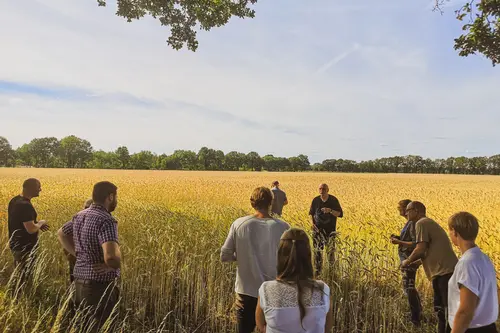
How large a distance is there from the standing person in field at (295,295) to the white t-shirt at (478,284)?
1223mm

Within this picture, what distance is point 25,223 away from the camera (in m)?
5.54

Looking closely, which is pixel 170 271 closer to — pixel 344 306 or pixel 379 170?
pixel 344 306

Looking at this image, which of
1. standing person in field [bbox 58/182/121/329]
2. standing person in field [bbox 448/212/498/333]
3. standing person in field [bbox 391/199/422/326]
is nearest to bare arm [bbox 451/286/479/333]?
standing person in field [bbox 448/212/498/333]

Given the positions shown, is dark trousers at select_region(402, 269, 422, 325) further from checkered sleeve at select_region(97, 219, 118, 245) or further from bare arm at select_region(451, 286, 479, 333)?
checkered sleeve at select_region(97, 219, 118, 245)

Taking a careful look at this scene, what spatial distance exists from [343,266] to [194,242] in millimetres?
2884

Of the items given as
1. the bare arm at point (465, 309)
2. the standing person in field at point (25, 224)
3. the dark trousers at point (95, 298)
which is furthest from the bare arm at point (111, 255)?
the bare arm at point (465, 309)

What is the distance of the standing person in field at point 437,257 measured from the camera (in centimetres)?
473

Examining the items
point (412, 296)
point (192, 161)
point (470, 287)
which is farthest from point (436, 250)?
point (192, 161)

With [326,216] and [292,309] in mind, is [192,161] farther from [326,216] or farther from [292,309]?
[292,309]

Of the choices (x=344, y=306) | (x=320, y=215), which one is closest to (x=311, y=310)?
(x=344, y=306)

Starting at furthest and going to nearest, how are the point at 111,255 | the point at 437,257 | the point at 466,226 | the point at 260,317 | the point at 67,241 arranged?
the point at 437,257
the point at 67,241
the point at 111,255
the point at 466,226
the point at 260,317

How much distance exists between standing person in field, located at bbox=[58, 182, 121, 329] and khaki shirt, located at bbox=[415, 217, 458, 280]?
149 inches

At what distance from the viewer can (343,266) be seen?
246 inches

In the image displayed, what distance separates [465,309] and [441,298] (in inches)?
89.6
